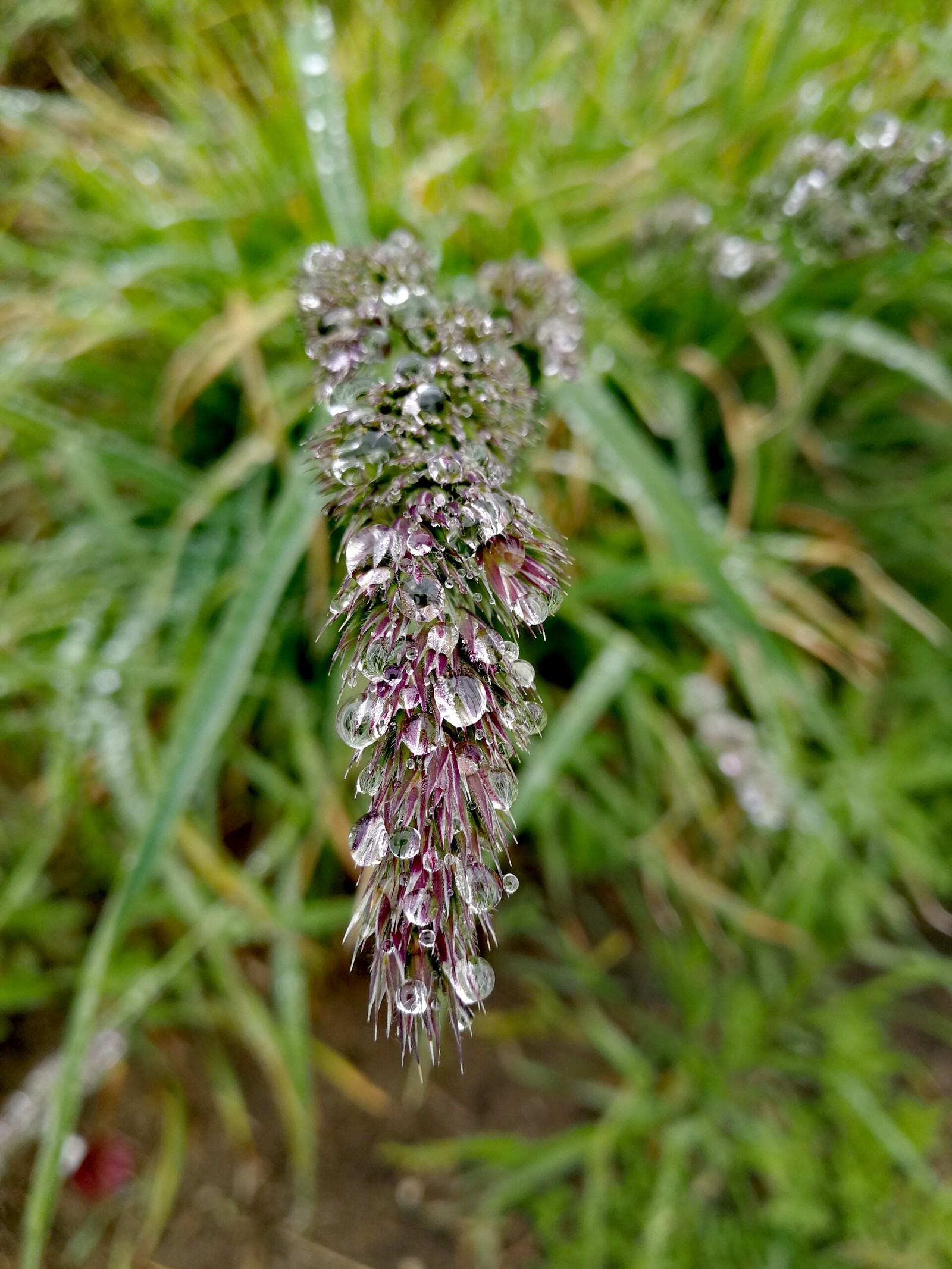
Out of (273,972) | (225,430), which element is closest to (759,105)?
(225,430)

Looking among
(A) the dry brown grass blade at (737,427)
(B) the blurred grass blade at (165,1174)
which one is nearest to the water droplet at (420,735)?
(A) the dry brown grass blade at (737,427)

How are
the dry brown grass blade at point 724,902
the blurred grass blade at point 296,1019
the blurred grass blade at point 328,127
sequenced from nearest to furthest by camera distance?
the blurred grass blade at point 328,127 → the blurred grass blade at point 296,1019 → the dry brown grass blade at point 724,902

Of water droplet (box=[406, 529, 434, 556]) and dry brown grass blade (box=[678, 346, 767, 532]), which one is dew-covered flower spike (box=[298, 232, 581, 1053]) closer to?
water droplet (box=[406, 529, 434, 556])

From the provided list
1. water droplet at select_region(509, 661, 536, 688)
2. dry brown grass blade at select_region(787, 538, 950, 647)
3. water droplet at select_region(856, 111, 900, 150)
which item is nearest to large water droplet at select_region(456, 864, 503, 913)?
water droplet at select_region(509, 661, 536, 688)

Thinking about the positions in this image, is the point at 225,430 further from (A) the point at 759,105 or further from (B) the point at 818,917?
(B) the point at 818,917

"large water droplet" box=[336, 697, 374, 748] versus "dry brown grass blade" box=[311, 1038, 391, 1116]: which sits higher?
"large water droplet" box=[336, 697, 374, 748]

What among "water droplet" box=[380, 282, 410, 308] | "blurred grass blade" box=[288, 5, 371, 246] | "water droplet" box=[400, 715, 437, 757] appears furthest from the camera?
"blurred grass blade" box=[288, 5, 371, 246]

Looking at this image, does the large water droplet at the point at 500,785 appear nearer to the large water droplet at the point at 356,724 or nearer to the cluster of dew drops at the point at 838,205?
the large water droplet at the point at 356,724
